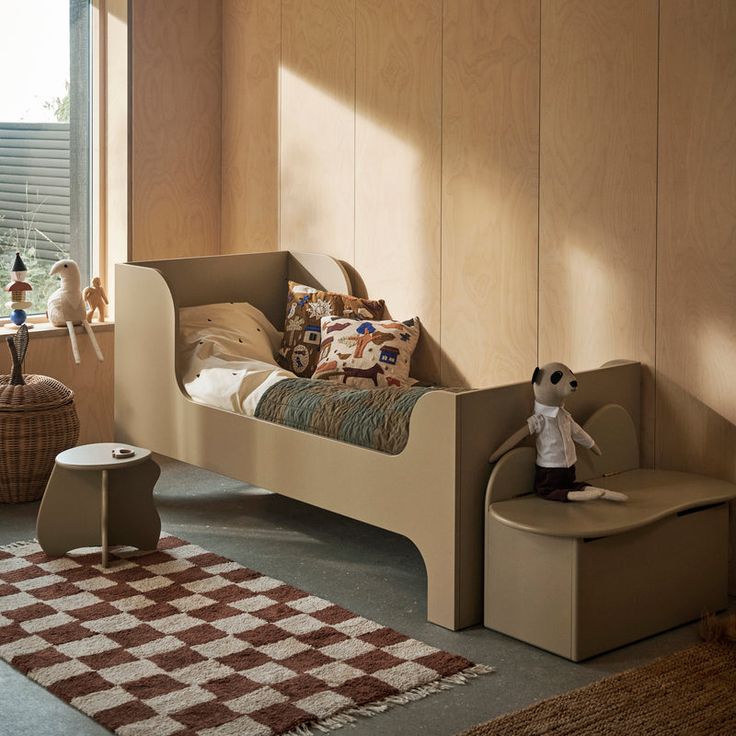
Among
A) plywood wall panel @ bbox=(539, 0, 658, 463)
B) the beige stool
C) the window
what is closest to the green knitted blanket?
the beige stool

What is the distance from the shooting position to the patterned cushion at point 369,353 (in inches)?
150

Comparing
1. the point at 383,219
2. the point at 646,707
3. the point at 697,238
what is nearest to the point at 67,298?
the point at 383,219

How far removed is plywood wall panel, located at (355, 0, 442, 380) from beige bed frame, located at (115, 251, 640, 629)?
0.74 feet

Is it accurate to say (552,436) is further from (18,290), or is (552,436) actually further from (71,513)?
(18,290)

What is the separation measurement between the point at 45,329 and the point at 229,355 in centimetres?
94

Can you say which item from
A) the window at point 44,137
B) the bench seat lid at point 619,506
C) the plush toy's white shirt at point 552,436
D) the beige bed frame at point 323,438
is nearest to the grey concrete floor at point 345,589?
the beige bed frame at point 323,438

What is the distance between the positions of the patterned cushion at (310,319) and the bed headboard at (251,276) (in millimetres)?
106

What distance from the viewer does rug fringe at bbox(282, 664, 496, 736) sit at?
235 centimetres

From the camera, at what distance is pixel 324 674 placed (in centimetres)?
260

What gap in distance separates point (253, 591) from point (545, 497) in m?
0.84

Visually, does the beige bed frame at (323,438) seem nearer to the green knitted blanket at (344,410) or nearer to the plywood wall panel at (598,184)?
the green knitted blanket at (344,410)

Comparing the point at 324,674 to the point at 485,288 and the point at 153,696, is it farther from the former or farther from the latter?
the point at 485,288

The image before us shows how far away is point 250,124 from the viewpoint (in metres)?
4.71

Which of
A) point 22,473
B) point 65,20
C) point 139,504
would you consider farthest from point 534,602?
point 65,20
